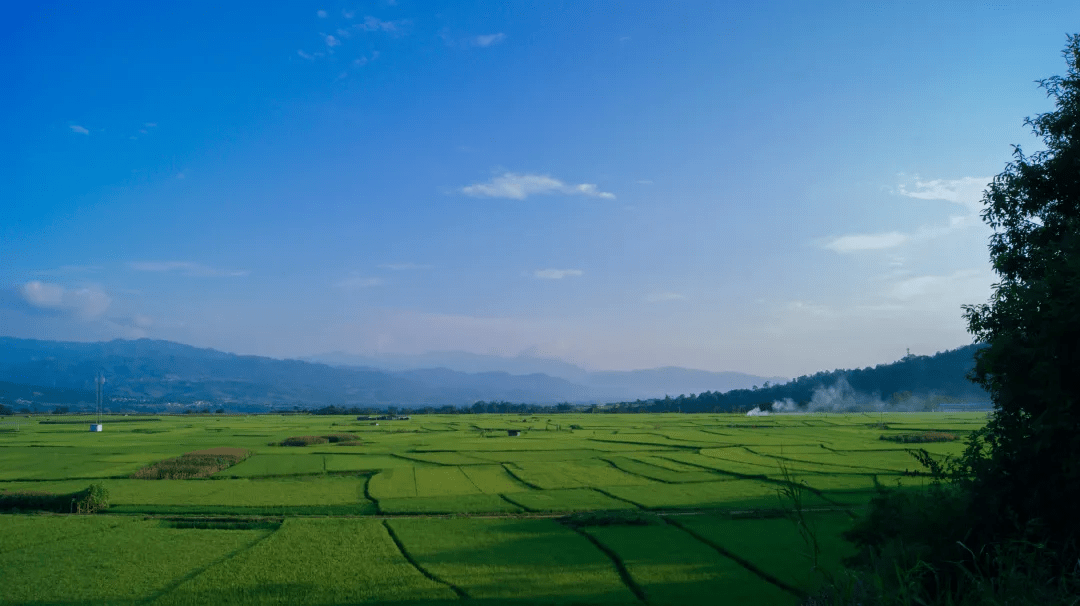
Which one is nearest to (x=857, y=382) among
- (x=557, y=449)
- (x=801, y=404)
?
(x=801, y=404)

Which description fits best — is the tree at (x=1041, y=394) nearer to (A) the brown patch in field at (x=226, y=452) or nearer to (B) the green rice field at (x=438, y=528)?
(B) the green rice field at (x=438, y=528)

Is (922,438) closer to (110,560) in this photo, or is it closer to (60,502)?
(110,560)

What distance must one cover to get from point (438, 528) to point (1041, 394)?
1892 centimetres

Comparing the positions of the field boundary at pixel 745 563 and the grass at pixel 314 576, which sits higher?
the grass at pixel 314 576

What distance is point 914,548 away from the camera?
1187cm

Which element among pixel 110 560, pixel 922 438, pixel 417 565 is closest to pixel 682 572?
pixel 417 565

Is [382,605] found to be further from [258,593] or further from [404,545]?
[404,545]

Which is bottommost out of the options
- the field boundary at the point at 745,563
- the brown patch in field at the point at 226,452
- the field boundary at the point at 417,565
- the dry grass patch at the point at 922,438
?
the dry grass patch at the point at 922,438

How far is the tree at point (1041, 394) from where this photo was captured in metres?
10.3

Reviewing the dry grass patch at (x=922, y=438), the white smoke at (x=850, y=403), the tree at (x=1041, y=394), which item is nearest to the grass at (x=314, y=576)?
the tree at (x=1041, y=394)

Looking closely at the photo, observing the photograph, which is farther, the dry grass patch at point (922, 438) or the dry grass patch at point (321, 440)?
the dry grass patch at point (321, 440)

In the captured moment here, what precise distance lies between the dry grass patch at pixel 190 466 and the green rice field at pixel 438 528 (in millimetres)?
1307

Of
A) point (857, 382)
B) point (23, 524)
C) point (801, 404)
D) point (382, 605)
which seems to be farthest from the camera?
point (857, 382)

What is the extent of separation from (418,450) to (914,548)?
144 feet
